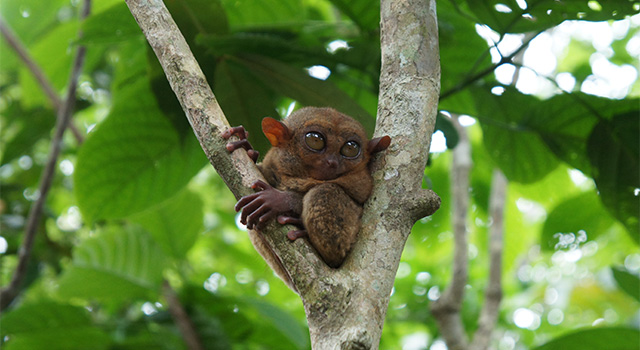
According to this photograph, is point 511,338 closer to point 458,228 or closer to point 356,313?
point 458,228

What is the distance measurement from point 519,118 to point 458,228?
32.7 inches

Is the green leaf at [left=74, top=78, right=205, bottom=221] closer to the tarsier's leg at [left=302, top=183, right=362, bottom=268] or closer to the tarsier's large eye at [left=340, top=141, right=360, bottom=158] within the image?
the tarsier's large eye at [left=340, top=141, right=360, bottom=158]

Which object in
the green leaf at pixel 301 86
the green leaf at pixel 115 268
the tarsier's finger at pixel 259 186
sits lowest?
the green leaf at pixel 115 268

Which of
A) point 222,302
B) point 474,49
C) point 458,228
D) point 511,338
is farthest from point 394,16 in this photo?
point 511,338

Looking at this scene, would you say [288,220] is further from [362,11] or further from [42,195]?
[42,195]

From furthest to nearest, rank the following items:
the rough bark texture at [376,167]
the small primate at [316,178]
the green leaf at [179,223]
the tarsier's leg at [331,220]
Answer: the green leaf at [179,223] → the tarsier's leg at [331,220] → the small primate at [316,178] → the rough bark texture at [376,167]

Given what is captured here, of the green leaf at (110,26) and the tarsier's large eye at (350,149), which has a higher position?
the green leaf at (110,26)

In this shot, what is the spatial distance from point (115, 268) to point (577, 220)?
251 cm

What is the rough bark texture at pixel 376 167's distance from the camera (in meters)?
1.35

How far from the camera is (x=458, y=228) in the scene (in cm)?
345

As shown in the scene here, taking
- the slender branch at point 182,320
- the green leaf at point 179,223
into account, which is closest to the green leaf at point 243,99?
the green leaf at point 179,223

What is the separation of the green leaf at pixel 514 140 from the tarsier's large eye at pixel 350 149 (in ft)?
3.24

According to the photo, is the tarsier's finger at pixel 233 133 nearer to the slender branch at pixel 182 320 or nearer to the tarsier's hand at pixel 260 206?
the tarsier's hand at pixel 260 206

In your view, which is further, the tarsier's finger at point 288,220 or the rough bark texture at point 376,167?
the tarsier's finger at point 288,220
